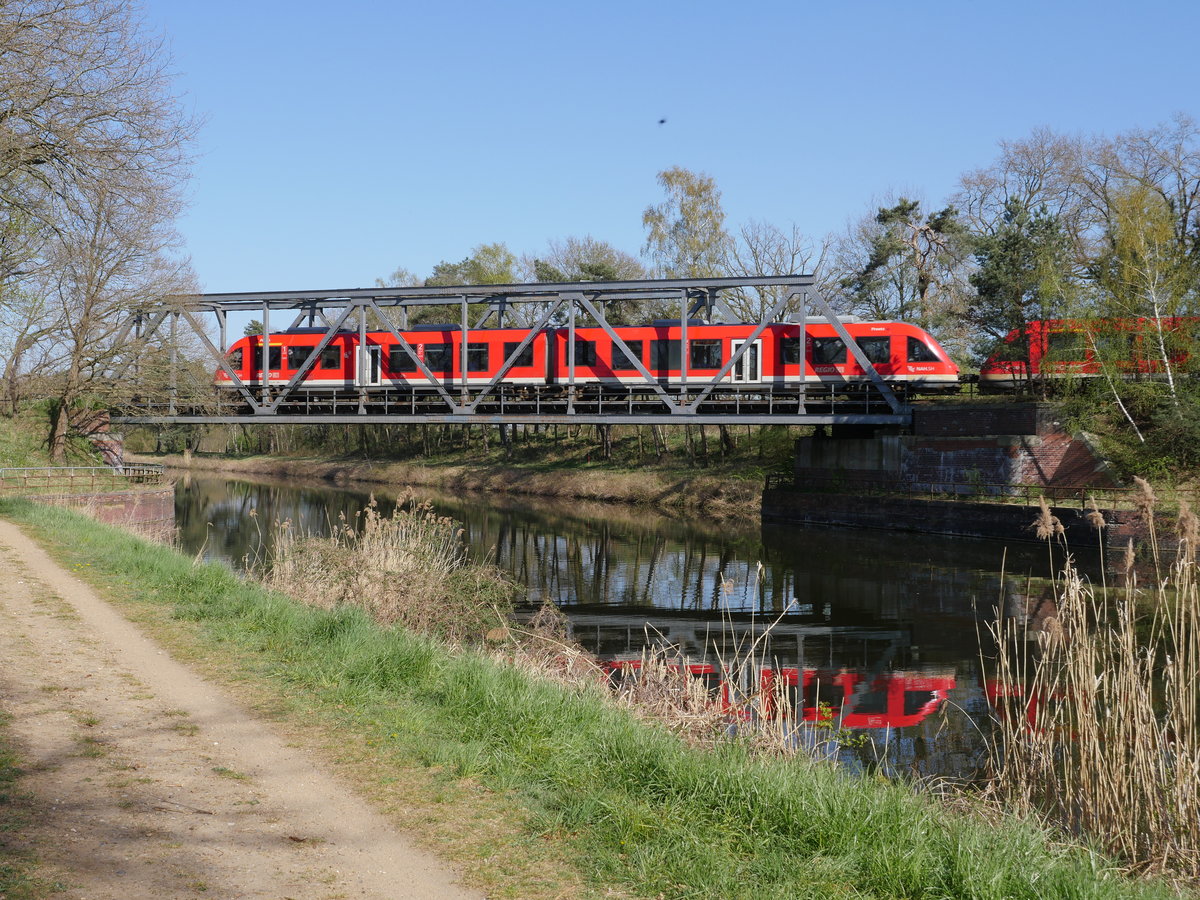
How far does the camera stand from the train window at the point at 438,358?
36.3 metres

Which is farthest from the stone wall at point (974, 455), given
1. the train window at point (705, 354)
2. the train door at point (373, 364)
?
the train door at point (373, 364)

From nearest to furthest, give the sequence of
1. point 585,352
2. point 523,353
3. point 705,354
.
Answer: point 705,354, point 585,352, point 523,353

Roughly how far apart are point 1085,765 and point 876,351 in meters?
27.4

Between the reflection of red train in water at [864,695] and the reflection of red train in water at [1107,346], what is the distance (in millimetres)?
19393

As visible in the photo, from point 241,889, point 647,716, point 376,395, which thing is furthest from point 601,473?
point 241,889

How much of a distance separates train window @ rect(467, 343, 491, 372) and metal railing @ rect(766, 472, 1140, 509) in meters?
11.8

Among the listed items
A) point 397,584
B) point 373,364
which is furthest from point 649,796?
point 373,364

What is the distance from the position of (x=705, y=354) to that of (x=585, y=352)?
169 inches

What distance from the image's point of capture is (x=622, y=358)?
114 feet

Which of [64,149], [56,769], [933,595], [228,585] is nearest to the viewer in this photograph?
[56,769]

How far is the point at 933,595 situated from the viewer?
2020 centimetres

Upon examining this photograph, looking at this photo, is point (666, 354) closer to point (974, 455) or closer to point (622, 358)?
point (622, 358)

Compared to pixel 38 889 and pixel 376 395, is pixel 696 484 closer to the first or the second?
pixel 376 395

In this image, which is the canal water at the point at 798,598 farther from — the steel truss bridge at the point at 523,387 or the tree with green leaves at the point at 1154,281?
the tree with green leaves at the point at 1154,281
